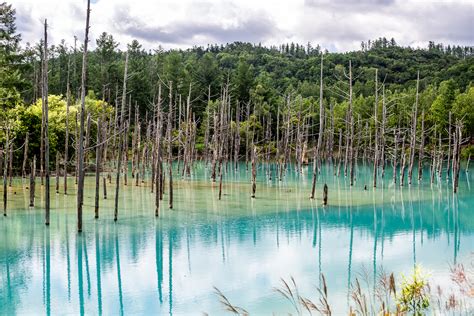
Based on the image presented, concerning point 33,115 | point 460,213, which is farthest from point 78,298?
point 33,115

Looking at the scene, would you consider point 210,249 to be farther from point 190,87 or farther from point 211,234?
point 190,87

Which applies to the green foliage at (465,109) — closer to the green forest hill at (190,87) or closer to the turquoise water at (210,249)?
the green forest hill at (190,87)

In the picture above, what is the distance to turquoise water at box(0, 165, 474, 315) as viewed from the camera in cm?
1188

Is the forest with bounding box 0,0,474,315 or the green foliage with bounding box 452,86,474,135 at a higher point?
the green foliage with bounding box 452,86,474,135

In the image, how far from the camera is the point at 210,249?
1666cm


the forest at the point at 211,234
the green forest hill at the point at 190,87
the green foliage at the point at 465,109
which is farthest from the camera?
the green foliage at the point at 465,109

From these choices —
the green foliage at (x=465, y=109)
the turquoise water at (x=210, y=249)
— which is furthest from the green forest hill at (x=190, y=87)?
the turquoise water at (x=210, y=249)

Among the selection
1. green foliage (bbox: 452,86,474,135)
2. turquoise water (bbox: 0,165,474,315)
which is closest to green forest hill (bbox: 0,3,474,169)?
green foliage (bbox: 452,86,474,135)

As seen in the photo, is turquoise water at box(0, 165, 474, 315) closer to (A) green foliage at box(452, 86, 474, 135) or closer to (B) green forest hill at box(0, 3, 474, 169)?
(B) green forest hill at box(0, 3, 474, 169)

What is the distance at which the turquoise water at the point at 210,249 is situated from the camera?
11.9 m

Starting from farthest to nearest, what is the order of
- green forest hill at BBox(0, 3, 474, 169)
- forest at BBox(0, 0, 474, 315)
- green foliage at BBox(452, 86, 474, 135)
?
green foliage at BBox(452, 86, 474, 135), green forest hill at BBox(0, 3, 474, 169), forest at BBox(0, 0, 474, 315)

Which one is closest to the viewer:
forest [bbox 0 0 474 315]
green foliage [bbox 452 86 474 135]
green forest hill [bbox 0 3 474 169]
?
forest [bbox 0 0 474 315]

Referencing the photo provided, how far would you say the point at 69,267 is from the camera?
14406mm

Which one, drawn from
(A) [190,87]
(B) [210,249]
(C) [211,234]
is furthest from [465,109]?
(B) [210,249]
